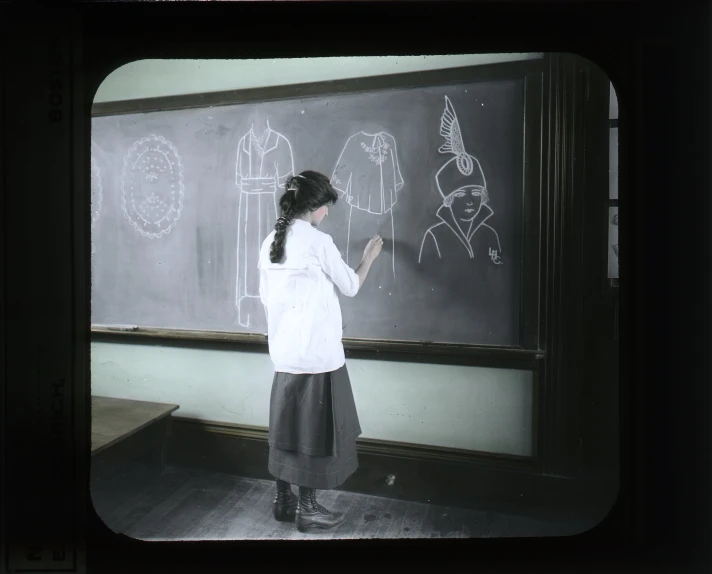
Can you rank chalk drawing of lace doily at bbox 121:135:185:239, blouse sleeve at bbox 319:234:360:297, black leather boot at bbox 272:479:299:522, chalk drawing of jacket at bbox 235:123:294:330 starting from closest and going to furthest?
blouse sleeve at bbox 319:234:360:297 → black leather boot at bbox 272:479:299:522 → chalk drawing of jacket at bbox 235:123:294:330 → chalk drawing of lace doily at bbox 121:135:185:239

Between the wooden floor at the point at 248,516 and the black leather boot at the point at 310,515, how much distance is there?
0.02 meters

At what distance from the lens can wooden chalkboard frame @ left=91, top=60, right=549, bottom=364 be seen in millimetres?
1314

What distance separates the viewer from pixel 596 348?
134 cm

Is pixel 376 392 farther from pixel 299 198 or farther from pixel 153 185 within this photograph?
pixel 153 185

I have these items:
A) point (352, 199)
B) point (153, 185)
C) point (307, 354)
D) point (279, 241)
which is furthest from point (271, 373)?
point (153, 185)

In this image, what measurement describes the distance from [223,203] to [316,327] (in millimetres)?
617

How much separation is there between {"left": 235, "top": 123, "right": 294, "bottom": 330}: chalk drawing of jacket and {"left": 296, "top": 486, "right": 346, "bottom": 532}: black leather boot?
0.56 meters

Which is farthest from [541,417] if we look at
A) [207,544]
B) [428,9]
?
[428,9]

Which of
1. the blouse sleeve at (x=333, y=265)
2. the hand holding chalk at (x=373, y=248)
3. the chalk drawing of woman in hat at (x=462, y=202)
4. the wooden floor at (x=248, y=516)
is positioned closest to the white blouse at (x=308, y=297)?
the blouse sleeve at (x=333, y=265)

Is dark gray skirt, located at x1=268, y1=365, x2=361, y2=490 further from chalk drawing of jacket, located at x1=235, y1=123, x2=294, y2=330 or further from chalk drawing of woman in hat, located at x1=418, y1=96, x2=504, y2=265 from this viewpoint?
chalk drawing of woman in hat, located at x1=418, y1=96, x2=504, y2=265

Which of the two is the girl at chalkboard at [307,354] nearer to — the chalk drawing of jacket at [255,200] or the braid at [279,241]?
the braid at [279,241]

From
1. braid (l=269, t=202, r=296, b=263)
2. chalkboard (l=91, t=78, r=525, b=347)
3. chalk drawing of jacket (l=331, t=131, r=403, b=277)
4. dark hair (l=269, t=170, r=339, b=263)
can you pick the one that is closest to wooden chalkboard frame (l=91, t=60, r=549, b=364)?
chalkboard (l=91, t=78, r=525, b=347)

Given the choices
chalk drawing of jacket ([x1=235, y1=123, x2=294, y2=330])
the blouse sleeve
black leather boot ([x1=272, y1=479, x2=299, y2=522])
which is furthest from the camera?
chalk drawing of jacket ([x1=235, y1=123, x2=294, y2=330])

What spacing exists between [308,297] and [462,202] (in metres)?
0.56
